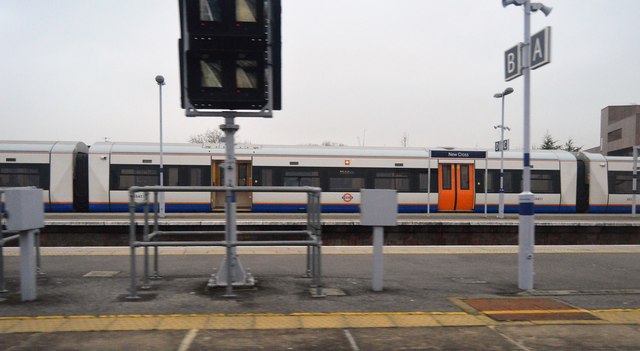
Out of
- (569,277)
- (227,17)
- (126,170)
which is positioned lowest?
(569,277)

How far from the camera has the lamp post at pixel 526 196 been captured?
6.41 metres

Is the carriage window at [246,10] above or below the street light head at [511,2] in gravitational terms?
below

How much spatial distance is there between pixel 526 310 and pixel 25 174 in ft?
64.5

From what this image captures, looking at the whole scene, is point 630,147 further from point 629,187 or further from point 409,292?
point 409,292

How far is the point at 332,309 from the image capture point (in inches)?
213

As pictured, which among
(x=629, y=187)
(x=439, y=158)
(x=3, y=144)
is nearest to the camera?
(x=3, y=144)

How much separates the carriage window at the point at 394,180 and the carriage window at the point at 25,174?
1392 cm

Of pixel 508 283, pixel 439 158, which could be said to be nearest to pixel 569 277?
pixel 508 283

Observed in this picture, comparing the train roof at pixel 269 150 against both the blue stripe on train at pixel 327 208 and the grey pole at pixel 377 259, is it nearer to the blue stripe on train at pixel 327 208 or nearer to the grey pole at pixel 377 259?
the blue stripe on train at pixel 327 208

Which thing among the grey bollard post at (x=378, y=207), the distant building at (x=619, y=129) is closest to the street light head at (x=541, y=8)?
the grey bollard post at (x=378, y=207)

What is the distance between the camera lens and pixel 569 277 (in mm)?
7480

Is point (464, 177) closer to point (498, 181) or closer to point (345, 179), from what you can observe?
point (498, 181)

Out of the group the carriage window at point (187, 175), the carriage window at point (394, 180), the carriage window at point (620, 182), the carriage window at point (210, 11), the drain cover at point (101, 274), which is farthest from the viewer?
the carriage window at point (620, 182)

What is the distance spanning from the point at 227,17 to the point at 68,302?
13.6 feet
